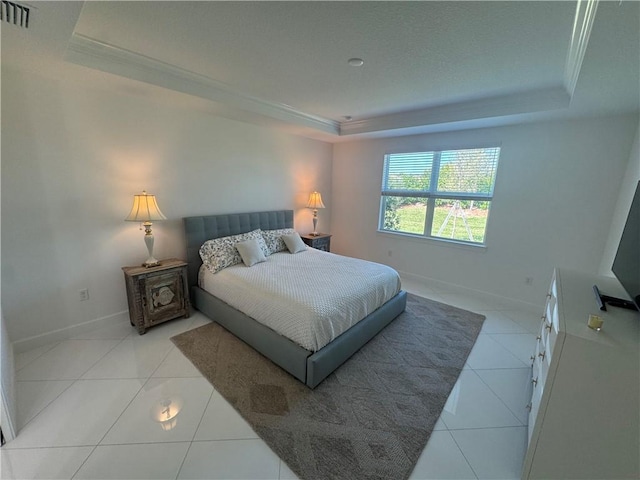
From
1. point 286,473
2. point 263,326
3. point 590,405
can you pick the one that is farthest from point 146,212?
point 590,405

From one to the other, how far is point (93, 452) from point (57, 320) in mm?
1573

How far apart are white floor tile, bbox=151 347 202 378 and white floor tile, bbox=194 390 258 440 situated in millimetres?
405

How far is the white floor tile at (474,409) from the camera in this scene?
1.73m

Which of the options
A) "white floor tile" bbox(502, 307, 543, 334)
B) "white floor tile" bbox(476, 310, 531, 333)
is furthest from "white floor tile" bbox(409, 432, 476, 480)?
"white floor tile" bbox(502, 307, 543, 334)

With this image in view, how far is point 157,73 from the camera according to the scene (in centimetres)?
227

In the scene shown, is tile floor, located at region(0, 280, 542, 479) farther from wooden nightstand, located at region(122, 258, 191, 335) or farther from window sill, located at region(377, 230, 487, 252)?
window sill, located at region(377, 230, 487, 252)

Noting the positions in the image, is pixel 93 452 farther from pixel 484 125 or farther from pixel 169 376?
pixel 484 125

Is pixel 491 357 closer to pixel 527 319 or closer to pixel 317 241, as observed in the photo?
pixel 527 319

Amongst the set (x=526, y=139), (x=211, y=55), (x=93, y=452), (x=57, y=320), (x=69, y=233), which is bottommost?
(x=93, y=452)

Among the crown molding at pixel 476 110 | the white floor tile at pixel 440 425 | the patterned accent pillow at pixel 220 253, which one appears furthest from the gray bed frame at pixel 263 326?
the crown molding at pixel 476 110

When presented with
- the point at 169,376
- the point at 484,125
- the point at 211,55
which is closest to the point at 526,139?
the point at 484,125

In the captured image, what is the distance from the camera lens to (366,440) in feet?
5.23

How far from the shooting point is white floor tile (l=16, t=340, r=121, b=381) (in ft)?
6.61

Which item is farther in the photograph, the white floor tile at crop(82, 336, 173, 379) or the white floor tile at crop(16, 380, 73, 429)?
the white floor tile at crop(82, 336, 173, 379)
